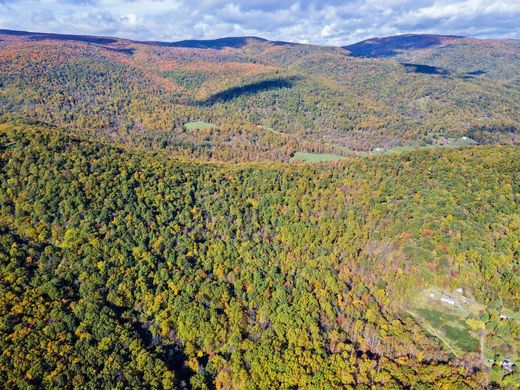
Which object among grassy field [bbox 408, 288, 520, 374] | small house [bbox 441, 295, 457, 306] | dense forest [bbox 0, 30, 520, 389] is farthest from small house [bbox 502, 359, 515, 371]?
small house [bbox 441, 295, 457, 306]

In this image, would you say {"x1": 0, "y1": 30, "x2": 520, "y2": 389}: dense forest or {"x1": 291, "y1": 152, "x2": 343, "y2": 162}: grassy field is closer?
{"x1": 0, "y1": 30, "x2": 520, "y2": 389}: dense forest

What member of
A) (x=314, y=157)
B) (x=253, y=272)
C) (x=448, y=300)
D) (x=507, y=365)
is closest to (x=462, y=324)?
(x=448, y=300)

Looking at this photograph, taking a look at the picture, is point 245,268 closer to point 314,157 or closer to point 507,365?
point 507,365

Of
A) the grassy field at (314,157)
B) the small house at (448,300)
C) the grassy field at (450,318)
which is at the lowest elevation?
the grassy field at (450,318)

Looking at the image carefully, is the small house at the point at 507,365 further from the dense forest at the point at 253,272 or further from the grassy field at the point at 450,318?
the grassy field at the point at 450,318

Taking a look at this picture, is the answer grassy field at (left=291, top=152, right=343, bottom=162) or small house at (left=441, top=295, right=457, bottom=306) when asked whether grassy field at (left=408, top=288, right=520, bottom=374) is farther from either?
grassy field at (left=291, top=152, right=343, bottom=162)

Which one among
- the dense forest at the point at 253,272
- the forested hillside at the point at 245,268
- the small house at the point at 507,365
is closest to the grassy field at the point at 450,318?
the dense forest at the point at 253,272

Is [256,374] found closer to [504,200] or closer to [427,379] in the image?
[427,379]

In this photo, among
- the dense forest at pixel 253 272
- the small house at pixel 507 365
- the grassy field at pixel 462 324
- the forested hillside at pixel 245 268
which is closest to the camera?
the dense forest at pixel 253 272

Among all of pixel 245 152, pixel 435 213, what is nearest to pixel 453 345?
pixel 435 213
